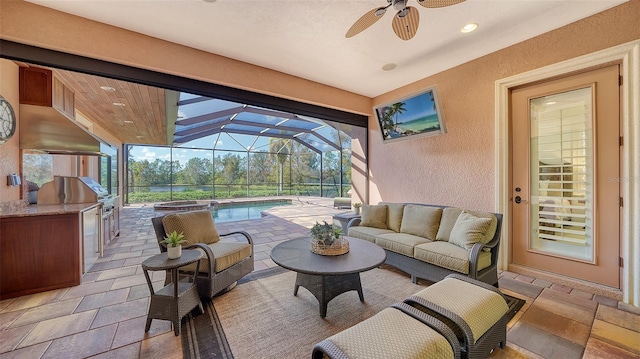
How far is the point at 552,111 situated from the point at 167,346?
4.82 m

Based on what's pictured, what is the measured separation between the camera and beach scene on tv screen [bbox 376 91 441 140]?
12.0ft

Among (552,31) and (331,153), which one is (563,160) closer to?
(552,31)

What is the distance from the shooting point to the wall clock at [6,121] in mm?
2736

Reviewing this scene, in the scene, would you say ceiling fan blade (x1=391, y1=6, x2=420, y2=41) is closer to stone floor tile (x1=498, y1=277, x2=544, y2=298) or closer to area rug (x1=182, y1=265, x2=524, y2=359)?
area rug (x1=182, y1=265, x2=524, y2=359)

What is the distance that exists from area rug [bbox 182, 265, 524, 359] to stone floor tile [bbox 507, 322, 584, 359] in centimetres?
35

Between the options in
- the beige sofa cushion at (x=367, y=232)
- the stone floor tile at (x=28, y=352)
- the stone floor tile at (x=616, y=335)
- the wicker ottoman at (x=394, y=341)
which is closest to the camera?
the wicker ottoman at (x=394, y=341)

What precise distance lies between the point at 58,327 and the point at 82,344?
462mm

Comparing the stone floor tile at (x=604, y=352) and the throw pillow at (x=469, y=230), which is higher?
the throw pillow at (x=469, y=230)

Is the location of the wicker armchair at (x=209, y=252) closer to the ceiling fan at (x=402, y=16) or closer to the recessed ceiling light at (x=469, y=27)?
the ceiling fan at (x=402, y=16)

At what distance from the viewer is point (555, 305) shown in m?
2.36

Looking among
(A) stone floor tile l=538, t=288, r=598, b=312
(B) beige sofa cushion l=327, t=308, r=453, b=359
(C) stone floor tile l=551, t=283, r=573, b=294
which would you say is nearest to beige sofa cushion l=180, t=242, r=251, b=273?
(B) beige sofa cushion l=327, t=308, r=453, b=359

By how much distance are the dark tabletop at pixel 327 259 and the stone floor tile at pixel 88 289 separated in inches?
83.4

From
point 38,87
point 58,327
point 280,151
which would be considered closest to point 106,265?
point 58,327

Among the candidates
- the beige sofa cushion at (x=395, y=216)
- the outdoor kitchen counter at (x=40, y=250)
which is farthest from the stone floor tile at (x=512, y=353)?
the outdoor kitchen counter at (x=40, y=250)
